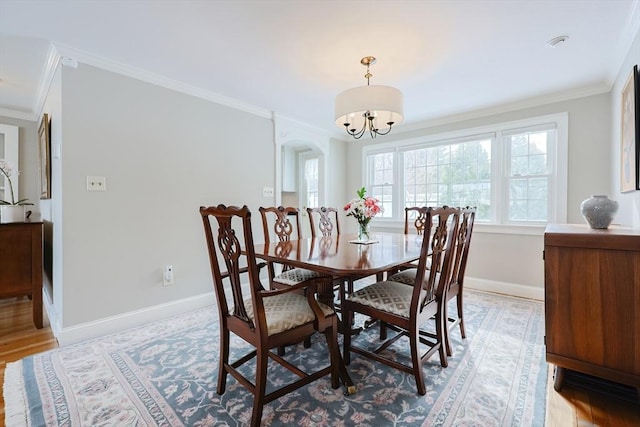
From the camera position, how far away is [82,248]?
7.85 feet

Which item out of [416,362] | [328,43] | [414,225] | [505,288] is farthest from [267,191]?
[505,288]

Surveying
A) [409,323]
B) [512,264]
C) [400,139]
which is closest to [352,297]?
[409,323]

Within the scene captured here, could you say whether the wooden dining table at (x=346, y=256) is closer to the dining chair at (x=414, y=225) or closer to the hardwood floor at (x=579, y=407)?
the dining chair at (x=414, y=225)

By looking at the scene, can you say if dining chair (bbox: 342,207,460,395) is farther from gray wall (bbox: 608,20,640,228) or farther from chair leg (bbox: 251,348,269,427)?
gray wall (bbox: 608,20,640,228)

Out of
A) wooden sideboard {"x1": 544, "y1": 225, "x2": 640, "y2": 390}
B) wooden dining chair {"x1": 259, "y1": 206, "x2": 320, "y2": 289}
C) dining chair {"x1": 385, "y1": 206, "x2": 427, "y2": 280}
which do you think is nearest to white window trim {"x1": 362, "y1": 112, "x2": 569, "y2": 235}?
dining chair {"x1": 385, "y1": 206, "x2": 427, "y2": 280}

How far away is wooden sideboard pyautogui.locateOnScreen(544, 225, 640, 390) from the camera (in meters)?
1.46

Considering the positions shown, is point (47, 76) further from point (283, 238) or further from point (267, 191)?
point (283, 238)

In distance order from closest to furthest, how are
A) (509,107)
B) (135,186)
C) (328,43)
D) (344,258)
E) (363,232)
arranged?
(344,258)
(328,43)
(363,232)
(135,186)
(509,107)

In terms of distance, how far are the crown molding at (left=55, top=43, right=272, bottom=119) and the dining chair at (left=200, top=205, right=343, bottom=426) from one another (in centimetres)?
199

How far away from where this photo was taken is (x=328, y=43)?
2.22m

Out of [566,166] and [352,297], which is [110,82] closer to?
→ [352,297]

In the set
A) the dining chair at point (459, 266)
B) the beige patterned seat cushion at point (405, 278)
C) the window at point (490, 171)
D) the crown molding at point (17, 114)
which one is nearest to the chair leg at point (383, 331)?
the dining chair at point (459, 266)

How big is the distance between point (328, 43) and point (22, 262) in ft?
10.8

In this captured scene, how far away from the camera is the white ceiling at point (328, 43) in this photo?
6.07 feet
